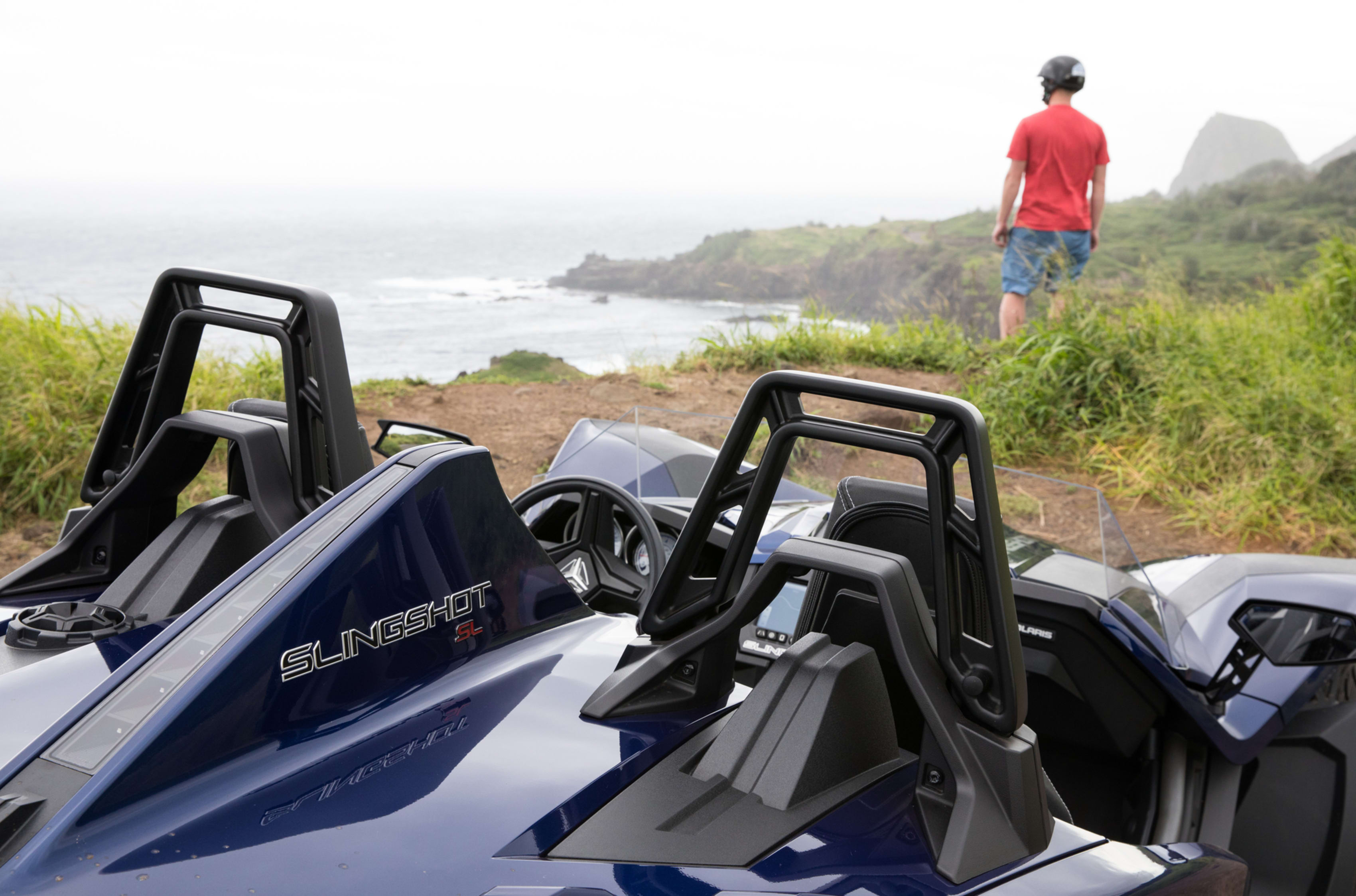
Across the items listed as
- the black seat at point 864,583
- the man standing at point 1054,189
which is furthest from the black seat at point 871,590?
the man standing at point 1054,189

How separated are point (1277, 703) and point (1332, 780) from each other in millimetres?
256

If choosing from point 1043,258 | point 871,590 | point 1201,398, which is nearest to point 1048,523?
point 871,590

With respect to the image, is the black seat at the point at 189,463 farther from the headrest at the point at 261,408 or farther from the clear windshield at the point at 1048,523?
the clear windshield at the point at 1048,523

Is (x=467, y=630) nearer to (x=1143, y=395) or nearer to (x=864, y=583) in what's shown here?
(x=864, y=583)

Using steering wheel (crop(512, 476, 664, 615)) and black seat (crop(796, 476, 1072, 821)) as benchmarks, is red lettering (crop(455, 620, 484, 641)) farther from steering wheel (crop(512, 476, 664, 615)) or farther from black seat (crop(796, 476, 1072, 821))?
steering wheel (crop(512, 476, 664, 615))

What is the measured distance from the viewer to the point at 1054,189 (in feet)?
23.9

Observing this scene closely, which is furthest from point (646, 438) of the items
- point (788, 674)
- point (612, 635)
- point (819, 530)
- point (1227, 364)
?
point (1227, 364)

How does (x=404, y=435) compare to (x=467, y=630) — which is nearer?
(x=467, y=630)

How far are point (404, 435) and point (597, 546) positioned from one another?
1.27 m

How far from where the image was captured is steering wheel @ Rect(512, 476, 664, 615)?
3035 millimetres

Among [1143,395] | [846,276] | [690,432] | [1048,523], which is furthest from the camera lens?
[846,276]

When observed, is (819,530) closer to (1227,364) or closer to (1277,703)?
(1277,703)

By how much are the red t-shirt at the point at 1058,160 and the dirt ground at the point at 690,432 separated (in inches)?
58.2

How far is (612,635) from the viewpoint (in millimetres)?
1914
